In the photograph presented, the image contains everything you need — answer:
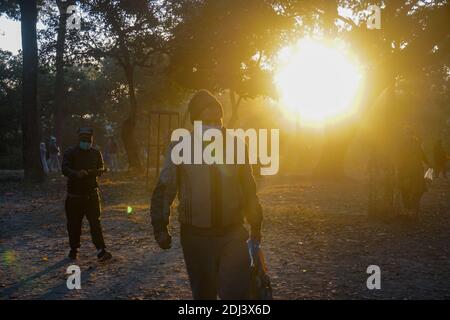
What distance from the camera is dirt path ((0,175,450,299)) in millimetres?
7176

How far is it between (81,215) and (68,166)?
851 millimetres

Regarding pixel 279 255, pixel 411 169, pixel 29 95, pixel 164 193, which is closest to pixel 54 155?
pixel 29 95

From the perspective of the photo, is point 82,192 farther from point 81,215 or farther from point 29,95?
point 29,95

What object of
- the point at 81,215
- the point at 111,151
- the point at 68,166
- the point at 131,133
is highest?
the point at 131,133

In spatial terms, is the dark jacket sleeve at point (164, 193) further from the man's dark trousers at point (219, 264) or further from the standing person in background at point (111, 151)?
the standing person in background at point (111, 151)

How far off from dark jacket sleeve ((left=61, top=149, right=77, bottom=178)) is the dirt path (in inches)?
57.9

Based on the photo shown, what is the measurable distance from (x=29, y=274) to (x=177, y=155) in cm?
496

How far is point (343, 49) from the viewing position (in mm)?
34156

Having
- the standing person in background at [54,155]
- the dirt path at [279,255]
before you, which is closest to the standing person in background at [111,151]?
the standing person in background at [54,155]

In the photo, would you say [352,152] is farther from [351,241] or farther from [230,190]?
[230,190]

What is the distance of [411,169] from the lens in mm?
13062

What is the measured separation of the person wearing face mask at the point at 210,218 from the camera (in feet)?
13.4

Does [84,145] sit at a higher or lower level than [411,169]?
higher

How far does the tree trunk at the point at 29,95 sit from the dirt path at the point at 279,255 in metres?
7.09
